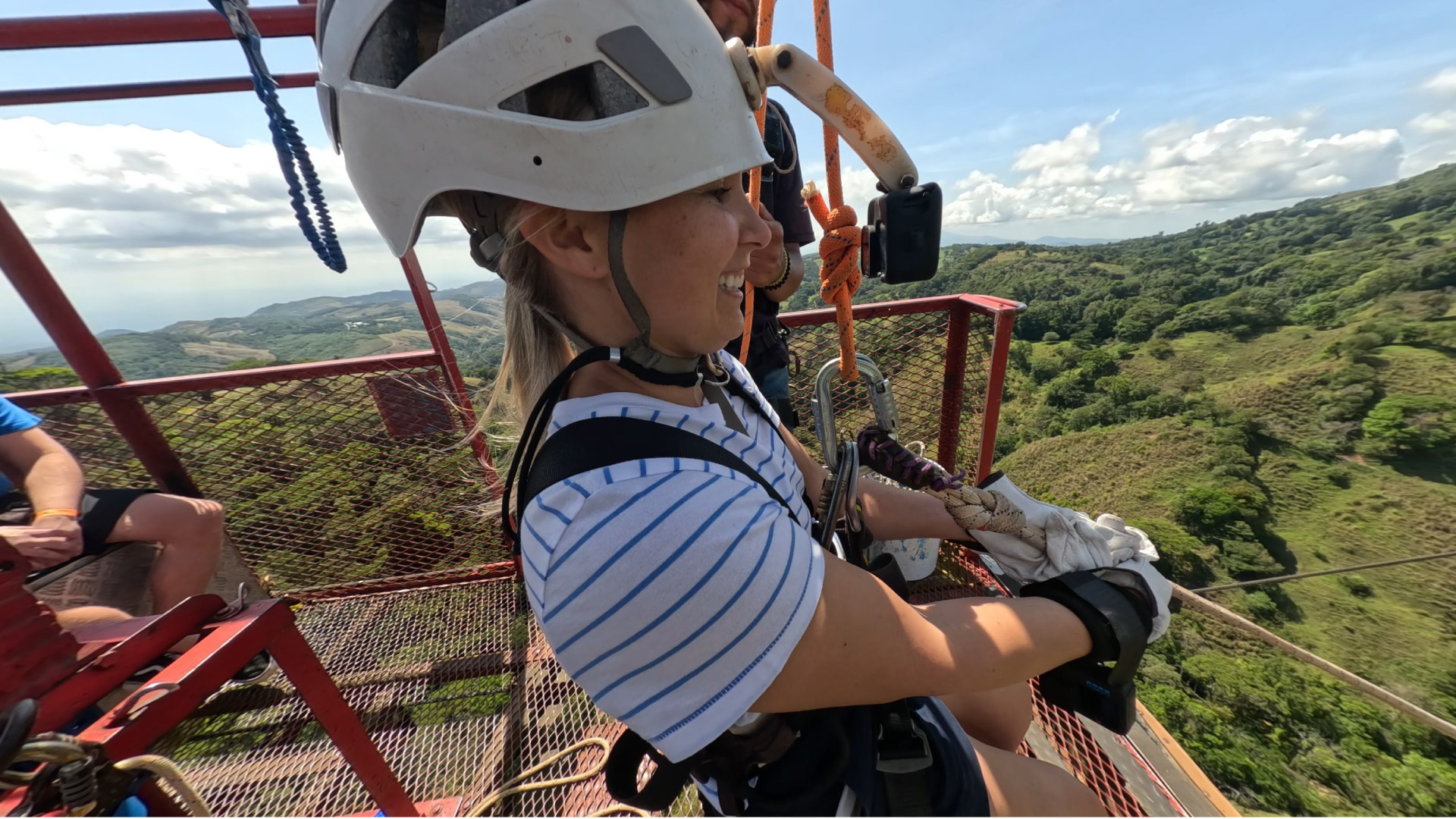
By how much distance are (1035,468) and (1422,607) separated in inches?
886

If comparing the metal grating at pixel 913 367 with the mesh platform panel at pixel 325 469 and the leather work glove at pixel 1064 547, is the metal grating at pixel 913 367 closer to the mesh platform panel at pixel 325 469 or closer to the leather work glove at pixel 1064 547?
the leather work glove at pixel 1064 547

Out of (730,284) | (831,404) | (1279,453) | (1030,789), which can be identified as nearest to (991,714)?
(1030,789)

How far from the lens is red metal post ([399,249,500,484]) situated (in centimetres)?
251

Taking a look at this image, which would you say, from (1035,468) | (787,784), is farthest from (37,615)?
(1035,468)

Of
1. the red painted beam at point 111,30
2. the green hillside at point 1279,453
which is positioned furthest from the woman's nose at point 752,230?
the green hillside at point 1279,453

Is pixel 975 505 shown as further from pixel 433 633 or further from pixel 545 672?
pixel 433 633

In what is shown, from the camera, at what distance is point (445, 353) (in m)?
2.74

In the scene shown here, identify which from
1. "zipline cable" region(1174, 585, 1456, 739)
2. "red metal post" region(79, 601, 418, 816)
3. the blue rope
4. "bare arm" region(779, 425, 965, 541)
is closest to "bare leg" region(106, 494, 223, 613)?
"red metal post" region(79, 601, 418, 816)

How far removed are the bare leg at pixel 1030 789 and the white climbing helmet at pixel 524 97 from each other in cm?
154

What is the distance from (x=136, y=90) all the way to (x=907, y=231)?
2.84 meters

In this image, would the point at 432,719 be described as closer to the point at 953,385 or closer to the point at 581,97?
the point at 581,97

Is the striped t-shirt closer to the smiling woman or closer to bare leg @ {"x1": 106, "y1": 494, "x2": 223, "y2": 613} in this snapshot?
the smiling woman

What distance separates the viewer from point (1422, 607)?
3459 centimetres

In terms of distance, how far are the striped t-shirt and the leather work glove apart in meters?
0.93
